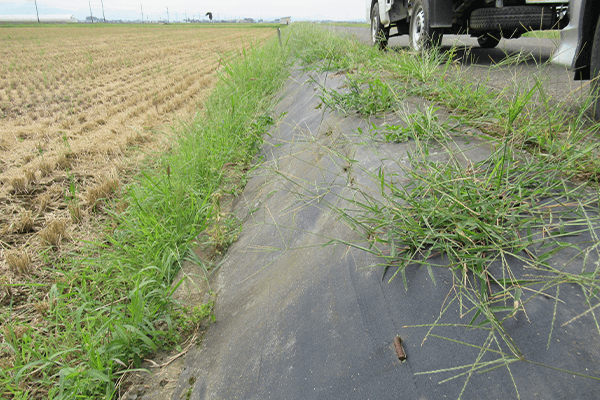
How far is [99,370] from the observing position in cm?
141

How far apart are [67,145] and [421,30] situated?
4.48 meters

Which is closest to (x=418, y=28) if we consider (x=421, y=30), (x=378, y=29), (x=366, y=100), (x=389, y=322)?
(x=421, y=30)

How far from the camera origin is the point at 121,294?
6.22 feet

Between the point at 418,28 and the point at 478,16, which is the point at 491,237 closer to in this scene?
the point at 478,16

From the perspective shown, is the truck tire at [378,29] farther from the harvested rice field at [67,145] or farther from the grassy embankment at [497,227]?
the grassy embankment at [497,227]

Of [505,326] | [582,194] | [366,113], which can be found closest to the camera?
[505,326]

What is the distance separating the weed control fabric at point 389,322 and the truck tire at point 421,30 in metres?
3.07

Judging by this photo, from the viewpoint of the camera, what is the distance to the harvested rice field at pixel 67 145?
2.38 meters

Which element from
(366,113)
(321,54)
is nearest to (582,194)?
(366,113)

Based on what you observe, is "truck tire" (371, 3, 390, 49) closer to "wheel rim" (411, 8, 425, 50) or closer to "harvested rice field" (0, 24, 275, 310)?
"wheel rim" (411, 8, 425, 50)

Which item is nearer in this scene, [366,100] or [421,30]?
[366,100]

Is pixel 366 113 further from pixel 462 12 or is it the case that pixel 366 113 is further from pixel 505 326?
pixel 462 12

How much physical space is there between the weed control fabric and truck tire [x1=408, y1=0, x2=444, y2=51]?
10.1 feet

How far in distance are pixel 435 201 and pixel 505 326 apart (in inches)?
20.4
